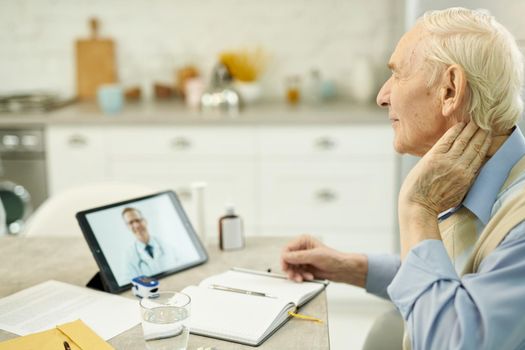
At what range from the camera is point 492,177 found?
5.12 ft

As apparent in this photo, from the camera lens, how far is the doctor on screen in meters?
1.86

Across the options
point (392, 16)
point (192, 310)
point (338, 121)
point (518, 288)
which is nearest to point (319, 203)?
point (338, 121)

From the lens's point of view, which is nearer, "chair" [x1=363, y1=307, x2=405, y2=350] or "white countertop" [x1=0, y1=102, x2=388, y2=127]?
"chair" [x1=363, y1=307, x2=405, y2=350]

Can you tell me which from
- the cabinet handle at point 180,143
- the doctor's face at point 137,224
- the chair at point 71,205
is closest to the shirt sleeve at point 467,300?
the doctor's face at point 137,224

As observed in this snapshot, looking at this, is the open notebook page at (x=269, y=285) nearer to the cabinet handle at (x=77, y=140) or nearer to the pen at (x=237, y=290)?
the pen at (x=237, y=290)

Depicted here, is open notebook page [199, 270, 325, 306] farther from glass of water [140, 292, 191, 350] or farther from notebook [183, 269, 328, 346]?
glass of water [140, 292, 191, 350]

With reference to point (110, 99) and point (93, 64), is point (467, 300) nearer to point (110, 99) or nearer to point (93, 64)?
point (110, 99)

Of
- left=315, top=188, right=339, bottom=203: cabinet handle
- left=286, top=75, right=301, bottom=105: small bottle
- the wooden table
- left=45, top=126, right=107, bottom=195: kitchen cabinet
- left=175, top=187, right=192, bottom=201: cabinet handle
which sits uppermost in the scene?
left=286, top=75, right=301, bottom=105: small bottle

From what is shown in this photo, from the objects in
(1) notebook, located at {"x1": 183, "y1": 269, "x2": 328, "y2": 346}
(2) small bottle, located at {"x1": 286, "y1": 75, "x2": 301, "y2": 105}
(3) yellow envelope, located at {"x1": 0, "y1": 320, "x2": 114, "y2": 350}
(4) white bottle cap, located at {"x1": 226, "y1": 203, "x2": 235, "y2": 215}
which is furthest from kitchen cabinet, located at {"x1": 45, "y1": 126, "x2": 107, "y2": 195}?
(3) yellow envelope, located at {"x1": 0, "y1": 320, "x2": 114, "y2": 350}

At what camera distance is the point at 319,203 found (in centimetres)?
393

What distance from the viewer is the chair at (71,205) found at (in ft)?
8.18

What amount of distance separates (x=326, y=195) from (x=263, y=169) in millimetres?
351

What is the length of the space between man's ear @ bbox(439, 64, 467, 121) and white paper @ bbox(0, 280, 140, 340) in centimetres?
80

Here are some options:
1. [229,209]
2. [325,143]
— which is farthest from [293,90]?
A: [229,209]
